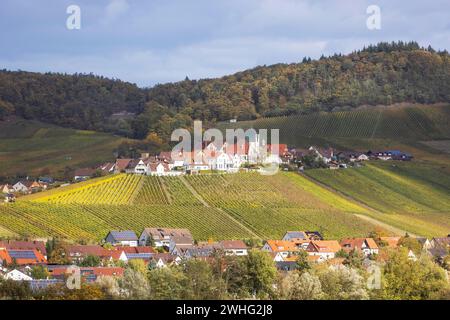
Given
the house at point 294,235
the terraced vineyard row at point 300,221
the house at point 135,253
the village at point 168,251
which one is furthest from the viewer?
the terraced vineyard row at point 300,221

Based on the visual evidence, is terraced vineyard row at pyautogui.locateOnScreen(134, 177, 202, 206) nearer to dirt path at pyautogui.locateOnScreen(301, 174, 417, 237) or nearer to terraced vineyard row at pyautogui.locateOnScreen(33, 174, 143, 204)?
terraced vineyard row at pyautogui.locateOnScreen(33, 174, 143, 204)

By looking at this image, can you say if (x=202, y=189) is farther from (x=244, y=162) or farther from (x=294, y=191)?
(x=244, y=162)

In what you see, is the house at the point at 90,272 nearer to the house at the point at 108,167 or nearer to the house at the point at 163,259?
the house at the point at 163,259

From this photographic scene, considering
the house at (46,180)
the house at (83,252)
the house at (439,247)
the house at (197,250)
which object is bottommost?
the house at (439,247)

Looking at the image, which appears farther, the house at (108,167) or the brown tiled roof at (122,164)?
the brown tiled roof at (122,164)

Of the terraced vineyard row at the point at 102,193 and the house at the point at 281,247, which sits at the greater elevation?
the terraced vineyard row at the point at 102,193

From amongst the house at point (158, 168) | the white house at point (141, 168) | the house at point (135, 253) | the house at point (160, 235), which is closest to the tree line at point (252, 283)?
the house at point (135, 253)
